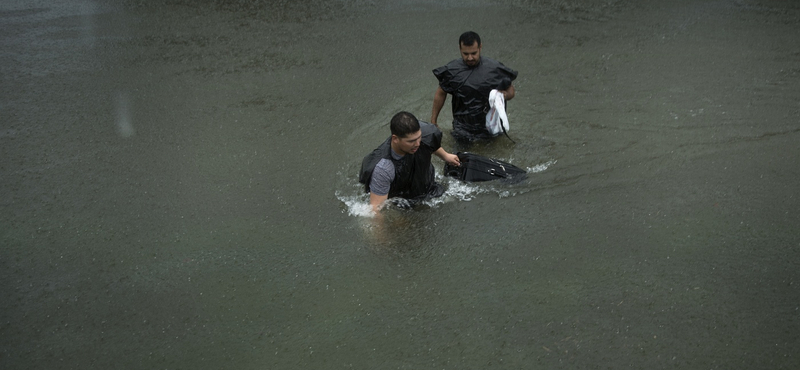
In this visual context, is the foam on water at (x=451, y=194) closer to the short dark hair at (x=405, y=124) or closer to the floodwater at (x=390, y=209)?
the floodwater at (x=390, y=209)

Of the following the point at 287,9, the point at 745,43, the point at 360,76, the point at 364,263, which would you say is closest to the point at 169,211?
the point at 364,263

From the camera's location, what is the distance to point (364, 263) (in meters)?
4.52

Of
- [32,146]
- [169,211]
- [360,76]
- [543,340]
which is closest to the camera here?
[543,340]

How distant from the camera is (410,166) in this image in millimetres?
4598

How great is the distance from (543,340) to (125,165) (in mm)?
4139

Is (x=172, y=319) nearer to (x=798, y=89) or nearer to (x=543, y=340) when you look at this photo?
(x=543, y=340)

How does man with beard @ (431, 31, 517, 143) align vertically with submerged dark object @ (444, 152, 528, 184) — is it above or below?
above

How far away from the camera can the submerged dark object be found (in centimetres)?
516

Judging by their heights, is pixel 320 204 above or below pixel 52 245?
above

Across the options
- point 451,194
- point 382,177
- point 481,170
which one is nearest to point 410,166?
point 382,177

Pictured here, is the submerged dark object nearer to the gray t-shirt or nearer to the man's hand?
the man's hand

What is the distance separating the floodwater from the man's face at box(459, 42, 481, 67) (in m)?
0.89

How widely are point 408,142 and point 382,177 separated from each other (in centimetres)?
32

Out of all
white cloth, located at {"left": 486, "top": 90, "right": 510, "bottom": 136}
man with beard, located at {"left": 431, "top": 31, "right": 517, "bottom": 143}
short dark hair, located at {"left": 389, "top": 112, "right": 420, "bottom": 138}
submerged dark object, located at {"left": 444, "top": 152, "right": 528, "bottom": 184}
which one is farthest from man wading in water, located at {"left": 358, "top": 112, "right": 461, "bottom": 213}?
man with beard, located at {"left": 431, "top": 31, "right": 517, "bottom": 143}
